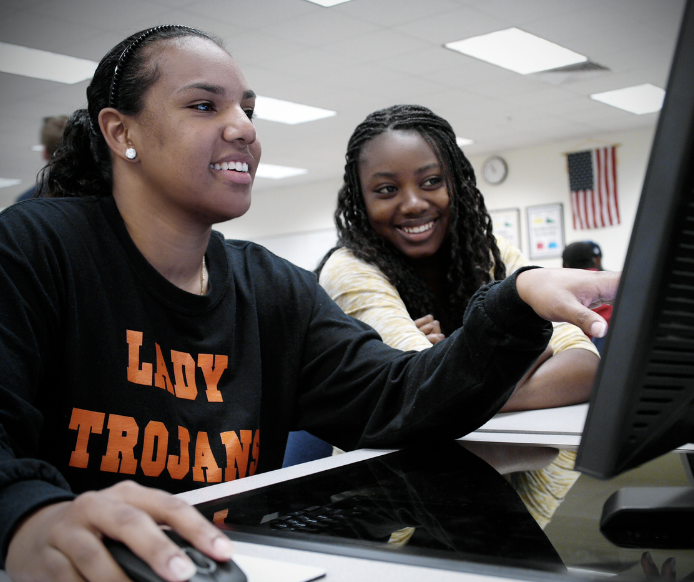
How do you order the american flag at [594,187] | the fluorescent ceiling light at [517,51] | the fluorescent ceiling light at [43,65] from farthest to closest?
the american flag at [594,187] < the fluorescent ceiling light at [517,51] < the fluorescent ceiling light at [43,65]

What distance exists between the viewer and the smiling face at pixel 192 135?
1.03 metres

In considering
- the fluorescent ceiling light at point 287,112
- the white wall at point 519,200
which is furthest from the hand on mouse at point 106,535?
the white wall at point 519,200

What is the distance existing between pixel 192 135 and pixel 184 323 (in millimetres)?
287

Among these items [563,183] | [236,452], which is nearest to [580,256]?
[236,452]

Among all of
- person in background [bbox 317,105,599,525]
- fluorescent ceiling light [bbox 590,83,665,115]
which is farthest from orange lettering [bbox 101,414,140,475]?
fluorescent ceiling light [bbox 590,83,665,115]

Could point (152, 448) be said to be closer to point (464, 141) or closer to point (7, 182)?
point (464, 141)

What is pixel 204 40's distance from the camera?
110cm

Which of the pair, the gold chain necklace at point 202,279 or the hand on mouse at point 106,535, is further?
the gold chain necklace at point 202,279

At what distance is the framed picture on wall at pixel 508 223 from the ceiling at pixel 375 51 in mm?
1459

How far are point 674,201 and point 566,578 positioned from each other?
0.79 ft

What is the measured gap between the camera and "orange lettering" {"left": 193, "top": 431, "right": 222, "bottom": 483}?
93 cm

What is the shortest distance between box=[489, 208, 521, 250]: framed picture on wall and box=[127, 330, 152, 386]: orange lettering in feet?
26.8

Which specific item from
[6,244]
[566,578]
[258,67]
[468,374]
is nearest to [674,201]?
[566,578]

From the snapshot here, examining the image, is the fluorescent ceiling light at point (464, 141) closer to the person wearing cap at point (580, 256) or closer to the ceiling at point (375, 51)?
the ceiling at point (375, 51)
